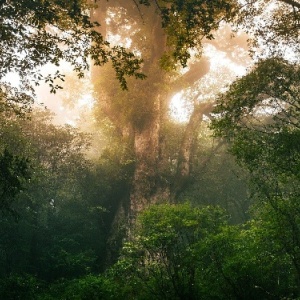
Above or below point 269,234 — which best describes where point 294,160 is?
above

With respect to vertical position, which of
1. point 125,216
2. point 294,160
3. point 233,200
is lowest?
point 294,160

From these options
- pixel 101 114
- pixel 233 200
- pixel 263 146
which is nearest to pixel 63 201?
pixel 101 114

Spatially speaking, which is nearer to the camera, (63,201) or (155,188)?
(155,188)

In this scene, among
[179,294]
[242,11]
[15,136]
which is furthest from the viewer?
[15,136]

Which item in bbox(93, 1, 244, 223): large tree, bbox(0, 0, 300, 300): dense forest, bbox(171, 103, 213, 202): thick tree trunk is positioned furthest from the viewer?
bbox(171, 103, 213, 202): thick tree trunk

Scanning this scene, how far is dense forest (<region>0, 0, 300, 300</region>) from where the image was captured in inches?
366

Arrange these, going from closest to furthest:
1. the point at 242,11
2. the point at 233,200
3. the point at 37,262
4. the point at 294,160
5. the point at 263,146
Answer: the point at 294,160
the point at 263,146
the point at 242,11
the point at 37,262
the point at 233,200

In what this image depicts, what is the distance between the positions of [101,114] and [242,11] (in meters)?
12.2

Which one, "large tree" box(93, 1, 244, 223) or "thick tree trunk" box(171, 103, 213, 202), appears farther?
"thick tree trunk" box(171, 103, 213, 202)

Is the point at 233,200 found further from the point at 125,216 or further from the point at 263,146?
the point at 263,146

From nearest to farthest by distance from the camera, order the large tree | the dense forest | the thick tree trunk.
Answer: the dense forest, the large tree, the thick tree trunk

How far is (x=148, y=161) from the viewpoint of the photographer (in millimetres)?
20547

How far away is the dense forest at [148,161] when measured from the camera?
30.5 feet

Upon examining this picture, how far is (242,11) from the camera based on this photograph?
13.2 meters
